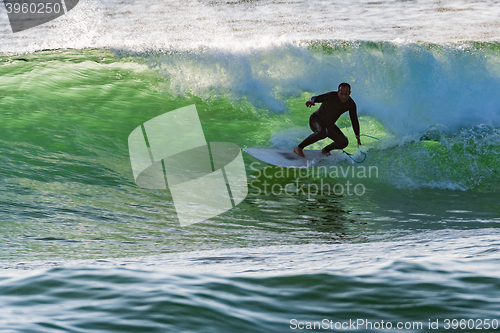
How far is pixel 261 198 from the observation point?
593 cm

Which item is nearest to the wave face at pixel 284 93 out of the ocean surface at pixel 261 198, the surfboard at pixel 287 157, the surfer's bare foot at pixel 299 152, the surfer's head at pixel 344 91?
the ocean surface at pixel 261 198

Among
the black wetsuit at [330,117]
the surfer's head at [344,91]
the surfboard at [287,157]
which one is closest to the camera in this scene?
the surfer's head at [344,91]

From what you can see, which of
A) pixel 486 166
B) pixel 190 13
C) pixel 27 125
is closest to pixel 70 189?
pixel 27 125

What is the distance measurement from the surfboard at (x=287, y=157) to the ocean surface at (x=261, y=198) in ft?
0.74

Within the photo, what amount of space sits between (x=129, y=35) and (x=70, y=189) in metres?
11.6

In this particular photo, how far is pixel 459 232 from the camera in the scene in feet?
14.0

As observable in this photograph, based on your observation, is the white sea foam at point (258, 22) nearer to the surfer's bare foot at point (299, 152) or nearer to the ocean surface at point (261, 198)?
the ocean surface at point (261, 198)

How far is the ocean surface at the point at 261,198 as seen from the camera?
2.36 metres

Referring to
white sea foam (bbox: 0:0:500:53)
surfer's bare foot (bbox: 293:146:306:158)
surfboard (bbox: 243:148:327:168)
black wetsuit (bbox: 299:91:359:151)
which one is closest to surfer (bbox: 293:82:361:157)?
black wetsuit (bbox: 299:91:359:151)

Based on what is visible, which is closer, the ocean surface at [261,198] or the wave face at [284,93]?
the ocean surface at [261,198]

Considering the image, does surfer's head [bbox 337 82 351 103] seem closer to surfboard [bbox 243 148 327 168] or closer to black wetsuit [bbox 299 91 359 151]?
black wetsuit [bbox 299 91 359 151]

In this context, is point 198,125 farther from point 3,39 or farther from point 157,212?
point 3,39

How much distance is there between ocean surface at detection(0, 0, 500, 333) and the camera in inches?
93.0

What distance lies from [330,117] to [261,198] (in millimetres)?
1605
